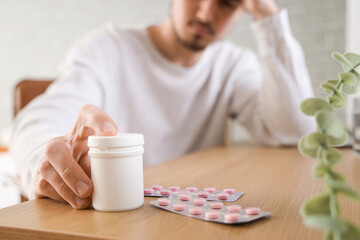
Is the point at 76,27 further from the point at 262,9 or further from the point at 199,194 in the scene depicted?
the point at 199,194

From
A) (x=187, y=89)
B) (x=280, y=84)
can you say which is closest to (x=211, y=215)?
(x=280, y=84)

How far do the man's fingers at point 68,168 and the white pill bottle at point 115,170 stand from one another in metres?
0.01

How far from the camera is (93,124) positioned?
423mm

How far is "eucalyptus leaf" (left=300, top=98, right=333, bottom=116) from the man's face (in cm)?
100

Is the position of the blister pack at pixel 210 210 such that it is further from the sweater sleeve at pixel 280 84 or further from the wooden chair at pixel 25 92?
the wooden chair at pixel 25 92

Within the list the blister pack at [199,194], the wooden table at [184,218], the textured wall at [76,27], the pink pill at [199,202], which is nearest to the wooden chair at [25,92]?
the wooden table at [184,218]

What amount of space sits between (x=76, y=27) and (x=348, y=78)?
335 centimetres

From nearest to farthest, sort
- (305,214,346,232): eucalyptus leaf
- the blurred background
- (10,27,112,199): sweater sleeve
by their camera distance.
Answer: (305,214,346,232): eucalyptus leaf
(10,27,112,199): sweater sleeve
the blurred background

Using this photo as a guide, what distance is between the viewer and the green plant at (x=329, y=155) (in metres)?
0.20

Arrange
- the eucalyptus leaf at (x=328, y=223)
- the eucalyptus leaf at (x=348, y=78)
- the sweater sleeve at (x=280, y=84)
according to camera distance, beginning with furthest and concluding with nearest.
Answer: the sweater sleeve at (x=280, y=84), the eucalyptus leaf at (x=348, y=78), the eucalyptus leaf at (x=328, y=223)

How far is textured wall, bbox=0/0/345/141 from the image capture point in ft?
7.84

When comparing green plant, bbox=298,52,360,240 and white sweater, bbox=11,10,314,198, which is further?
white sweater, bbox=11,10,314,198

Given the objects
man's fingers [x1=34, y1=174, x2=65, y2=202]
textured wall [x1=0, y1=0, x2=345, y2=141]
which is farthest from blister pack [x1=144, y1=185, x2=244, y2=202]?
textured wall [x1=0, y1=0, x2=345, y2=141]

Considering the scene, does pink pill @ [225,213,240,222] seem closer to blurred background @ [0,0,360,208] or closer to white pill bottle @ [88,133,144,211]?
white pill bottle @ [88,133,144,211]
